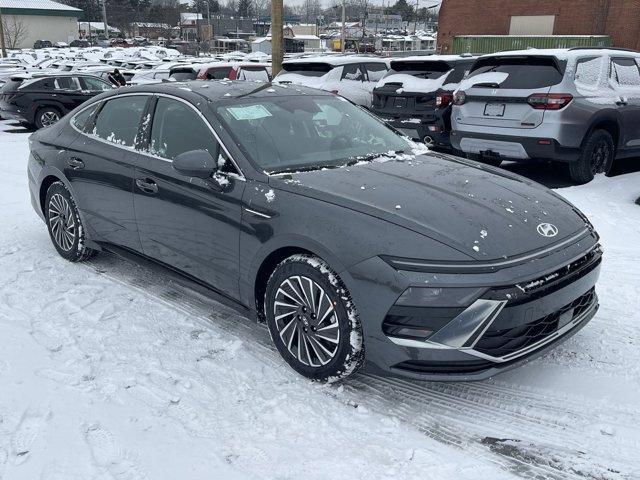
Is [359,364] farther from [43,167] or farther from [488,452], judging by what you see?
[43,167]

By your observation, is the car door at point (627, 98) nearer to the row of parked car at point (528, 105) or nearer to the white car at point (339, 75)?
the row of parked car at point (528, 105)

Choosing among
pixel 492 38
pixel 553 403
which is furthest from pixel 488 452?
pixel 492 38

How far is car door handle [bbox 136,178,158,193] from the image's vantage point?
406cm

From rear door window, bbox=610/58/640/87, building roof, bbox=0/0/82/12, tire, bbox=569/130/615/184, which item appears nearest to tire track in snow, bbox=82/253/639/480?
tire, bbox=569/130/615/184

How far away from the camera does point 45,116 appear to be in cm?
1478

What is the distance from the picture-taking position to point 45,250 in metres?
5.54

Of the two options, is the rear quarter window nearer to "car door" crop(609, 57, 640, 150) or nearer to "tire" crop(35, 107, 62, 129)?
"car door" crop(609, 57, 640, 150)

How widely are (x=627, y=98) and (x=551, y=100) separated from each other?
5.04 ft

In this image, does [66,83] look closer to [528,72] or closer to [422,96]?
[422,96]

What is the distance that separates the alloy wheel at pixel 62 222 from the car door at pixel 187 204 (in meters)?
1.14

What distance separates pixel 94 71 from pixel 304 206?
18.6m

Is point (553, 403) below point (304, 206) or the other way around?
below

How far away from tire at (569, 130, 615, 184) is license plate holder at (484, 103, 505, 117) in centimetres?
111

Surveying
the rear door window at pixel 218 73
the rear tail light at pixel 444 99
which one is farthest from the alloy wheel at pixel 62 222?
the rear door window at pixel 218 73
